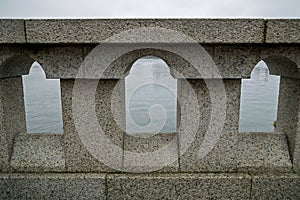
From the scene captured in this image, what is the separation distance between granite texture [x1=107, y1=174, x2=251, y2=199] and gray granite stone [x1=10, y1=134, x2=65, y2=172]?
815mm

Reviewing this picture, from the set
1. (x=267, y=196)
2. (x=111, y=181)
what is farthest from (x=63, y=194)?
(x=267, y=196)

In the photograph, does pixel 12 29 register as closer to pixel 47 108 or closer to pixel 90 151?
pixel 90 151

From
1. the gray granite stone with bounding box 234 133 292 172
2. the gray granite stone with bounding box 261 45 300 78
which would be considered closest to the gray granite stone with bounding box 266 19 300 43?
the gray granite stone with bounding box 261 45 300 78

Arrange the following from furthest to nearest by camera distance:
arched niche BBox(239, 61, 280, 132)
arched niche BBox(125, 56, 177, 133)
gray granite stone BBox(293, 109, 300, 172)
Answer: arched niche BBox(239, 61, 280, 132)
arched niche BBox(125, 56, 177, 133)
gray granite stone BBox(293, 109, 300, 172)

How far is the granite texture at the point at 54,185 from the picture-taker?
3080 mm

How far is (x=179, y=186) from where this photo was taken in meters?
3.07

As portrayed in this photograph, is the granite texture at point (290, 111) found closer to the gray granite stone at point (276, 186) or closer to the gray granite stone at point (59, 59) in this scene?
the gray granite stone at point (276, 186)

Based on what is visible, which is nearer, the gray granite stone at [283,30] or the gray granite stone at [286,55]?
the gray granite stone at [283,30]

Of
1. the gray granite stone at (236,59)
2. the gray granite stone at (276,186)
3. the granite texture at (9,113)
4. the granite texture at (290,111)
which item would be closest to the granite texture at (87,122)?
the granite texture at (9,113)

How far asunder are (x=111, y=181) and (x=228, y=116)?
5.81 feet

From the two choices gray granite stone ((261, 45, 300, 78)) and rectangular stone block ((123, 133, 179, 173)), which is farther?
rectangular stone block ((123, 133, 179, 173))

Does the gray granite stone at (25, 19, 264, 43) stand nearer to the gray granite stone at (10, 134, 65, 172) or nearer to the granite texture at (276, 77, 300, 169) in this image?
the granite texture at (276, 77, 300, 169)

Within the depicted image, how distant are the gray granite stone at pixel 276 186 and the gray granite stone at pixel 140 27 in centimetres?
182

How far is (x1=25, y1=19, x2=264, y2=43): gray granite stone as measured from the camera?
2.57 m
